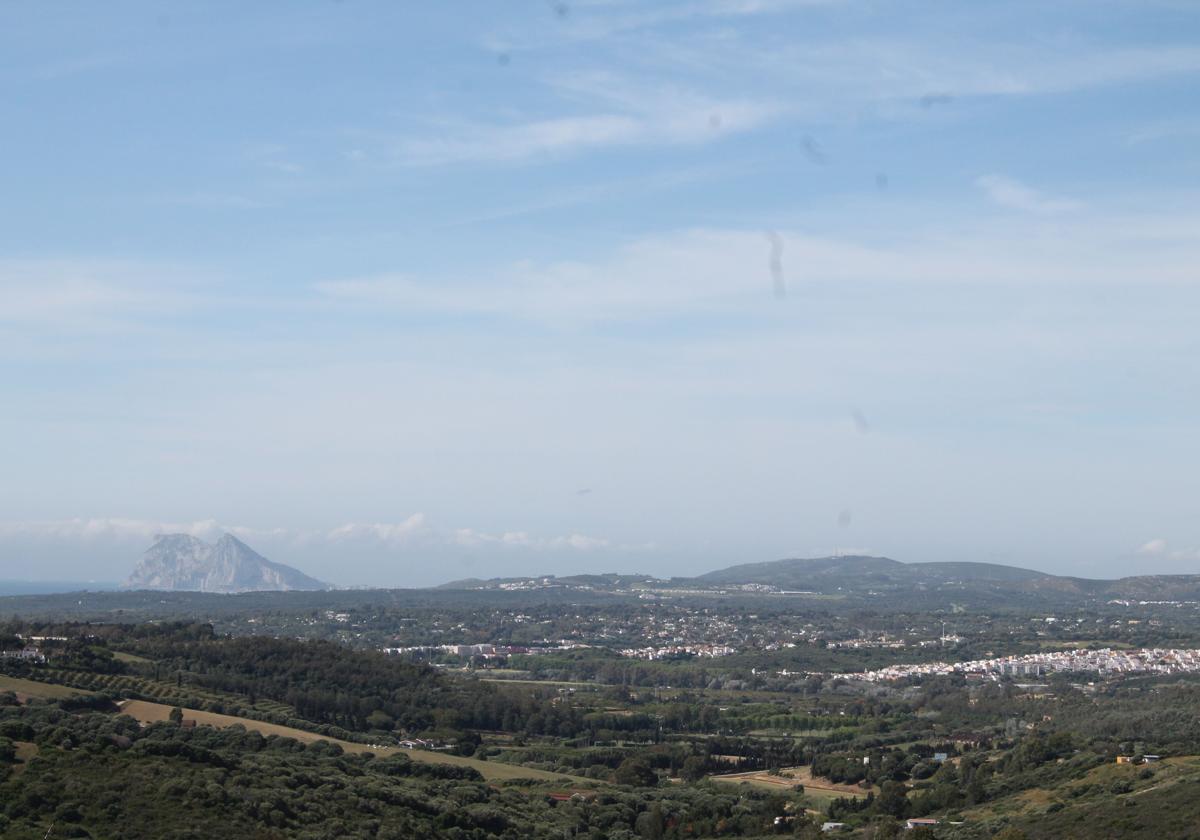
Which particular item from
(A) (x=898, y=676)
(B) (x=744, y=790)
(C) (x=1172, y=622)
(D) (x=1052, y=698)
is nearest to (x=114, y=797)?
(B) (x=744, y=790)

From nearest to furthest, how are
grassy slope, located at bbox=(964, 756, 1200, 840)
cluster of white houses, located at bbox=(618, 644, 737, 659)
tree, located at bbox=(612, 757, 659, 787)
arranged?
grassy slope, located at bbox=(964, 756, 1200, 840), tree, located at bbox=(612, 757, 659, 787), cluster of white houses, located at bbox=(618, 644, 737, 659)

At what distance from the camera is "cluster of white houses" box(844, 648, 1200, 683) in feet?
364

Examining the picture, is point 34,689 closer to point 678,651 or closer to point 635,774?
point 635,774

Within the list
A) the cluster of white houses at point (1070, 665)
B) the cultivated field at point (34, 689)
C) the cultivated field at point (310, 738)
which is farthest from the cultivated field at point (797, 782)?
the cluster of white houses at point (1070, 665)

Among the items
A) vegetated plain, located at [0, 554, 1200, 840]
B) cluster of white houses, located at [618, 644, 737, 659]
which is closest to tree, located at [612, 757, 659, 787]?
vegetated plain, located at [0, 554, 1200, 840]

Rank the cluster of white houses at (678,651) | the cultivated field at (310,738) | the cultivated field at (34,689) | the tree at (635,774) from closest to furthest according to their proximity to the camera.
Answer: the cultivated field at (34,689), the cultivated field at (310,738), the tree at (635,774), the cluster of white houses at (678,651)

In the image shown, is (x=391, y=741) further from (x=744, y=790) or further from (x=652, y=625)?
(x=652, y=625)

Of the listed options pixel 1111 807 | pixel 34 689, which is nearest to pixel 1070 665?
pixel 1111 807

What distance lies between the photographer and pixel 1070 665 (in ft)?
386

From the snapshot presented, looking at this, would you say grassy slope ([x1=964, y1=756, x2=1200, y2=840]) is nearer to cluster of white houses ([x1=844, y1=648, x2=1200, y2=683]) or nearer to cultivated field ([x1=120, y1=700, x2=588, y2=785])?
cultivated field ([x1=120, y1=700, x2=588, y2=785])

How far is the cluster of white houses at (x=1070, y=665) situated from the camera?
11094cm

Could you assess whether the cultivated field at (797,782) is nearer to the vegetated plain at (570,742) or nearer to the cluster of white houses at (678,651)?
the vegetated plain at (570,742)

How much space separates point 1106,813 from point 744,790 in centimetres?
2120

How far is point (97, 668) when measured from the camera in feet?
216
